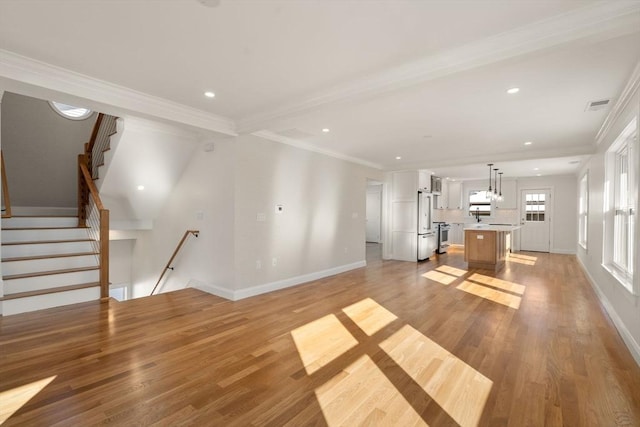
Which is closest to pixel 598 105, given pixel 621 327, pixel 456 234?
pixel 621 327

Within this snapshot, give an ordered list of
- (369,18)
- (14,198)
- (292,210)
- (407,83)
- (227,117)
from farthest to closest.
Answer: (14,198) → (292,210) → (227,117) → (407,83) → (369,18)

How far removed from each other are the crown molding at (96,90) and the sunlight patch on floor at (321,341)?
2.95 meters

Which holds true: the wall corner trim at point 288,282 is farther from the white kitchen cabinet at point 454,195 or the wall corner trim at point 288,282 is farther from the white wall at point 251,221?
the white kitchen cabinet at point 454,195

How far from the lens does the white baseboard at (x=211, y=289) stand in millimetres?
4536

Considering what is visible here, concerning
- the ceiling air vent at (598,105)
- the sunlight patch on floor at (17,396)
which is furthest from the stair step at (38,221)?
the ceiling air vent at (598,105)

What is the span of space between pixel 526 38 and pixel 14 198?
27.8 ft

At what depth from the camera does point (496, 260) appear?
6926 millimetres

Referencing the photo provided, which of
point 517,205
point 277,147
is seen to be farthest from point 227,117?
point 517,205

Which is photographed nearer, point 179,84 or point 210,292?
point 179,84

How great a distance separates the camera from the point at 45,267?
14.5ft

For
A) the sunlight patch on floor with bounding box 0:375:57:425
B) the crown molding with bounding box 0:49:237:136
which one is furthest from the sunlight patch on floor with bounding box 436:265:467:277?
the sunlight patch on floor with bounding box 0:375:57:425

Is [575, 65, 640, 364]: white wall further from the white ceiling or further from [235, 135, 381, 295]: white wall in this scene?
[235, 135, 381, 295]: white wall

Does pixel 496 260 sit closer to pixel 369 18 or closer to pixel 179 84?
pixel 369 18

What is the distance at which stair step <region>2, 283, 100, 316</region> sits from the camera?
12.3 feet
